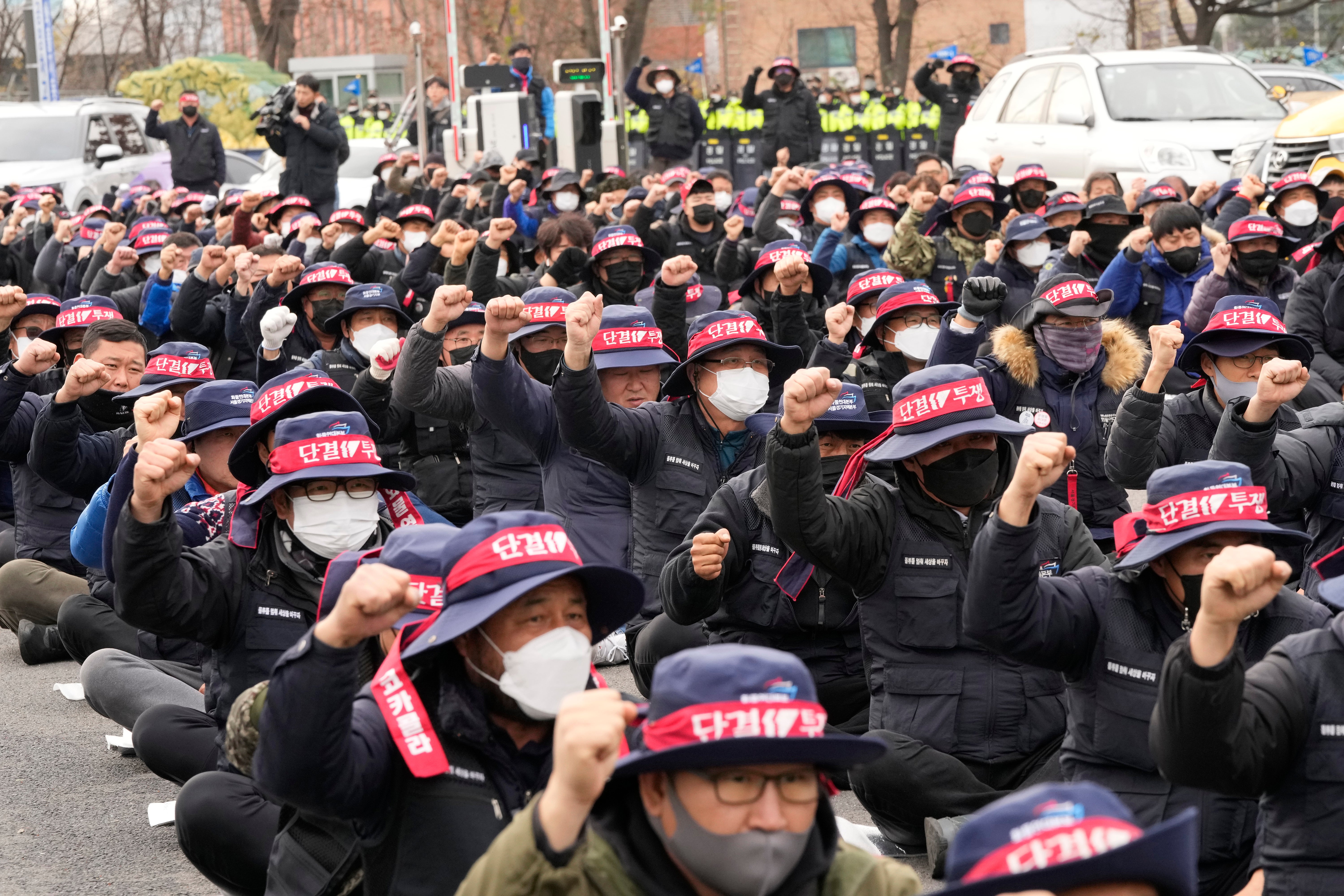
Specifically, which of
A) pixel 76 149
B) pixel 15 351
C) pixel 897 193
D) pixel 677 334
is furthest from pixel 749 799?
pixel 76 149

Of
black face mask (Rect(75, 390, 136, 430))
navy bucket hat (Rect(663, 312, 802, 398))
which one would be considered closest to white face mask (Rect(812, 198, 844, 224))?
navy bucket hat (Rect(663, 312, 802, 398))

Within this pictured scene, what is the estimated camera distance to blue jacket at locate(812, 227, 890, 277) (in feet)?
39.2

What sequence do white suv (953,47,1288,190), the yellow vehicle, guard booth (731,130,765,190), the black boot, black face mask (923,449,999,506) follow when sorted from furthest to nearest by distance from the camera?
guard booth (731,130,765,190) < white suv (953,47,1288,190) < the yellow vehicle < the black boot < black face mask (923,449,999,506)

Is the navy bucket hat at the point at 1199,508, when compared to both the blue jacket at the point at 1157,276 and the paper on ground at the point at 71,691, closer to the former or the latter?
the paper on ground at the point at 71,691

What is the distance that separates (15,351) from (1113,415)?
6.24 m

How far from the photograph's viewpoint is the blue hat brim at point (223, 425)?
20.1ft

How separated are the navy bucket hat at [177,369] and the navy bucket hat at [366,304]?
52.2 inches

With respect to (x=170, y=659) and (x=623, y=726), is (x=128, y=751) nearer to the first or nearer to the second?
(x=170, y=659)

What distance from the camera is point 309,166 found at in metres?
18.2

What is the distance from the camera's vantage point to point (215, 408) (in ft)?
20.3

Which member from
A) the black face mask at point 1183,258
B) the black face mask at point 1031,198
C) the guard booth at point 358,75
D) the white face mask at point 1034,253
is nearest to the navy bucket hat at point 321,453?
the white face mask at point 1034,253

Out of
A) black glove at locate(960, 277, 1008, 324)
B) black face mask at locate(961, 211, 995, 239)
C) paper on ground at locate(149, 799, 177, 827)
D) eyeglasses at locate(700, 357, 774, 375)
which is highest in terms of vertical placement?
black face mask at locate(961, 211, 995, 239)

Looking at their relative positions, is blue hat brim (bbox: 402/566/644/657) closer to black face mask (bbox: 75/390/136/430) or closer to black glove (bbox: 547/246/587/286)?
black face mask (bbox: 75/390/136/430)

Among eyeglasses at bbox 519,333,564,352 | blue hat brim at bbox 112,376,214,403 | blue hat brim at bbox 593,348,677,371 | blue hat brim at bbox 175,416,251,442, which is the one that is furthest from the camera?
eyeglasses at bbox 519,333,564,352
